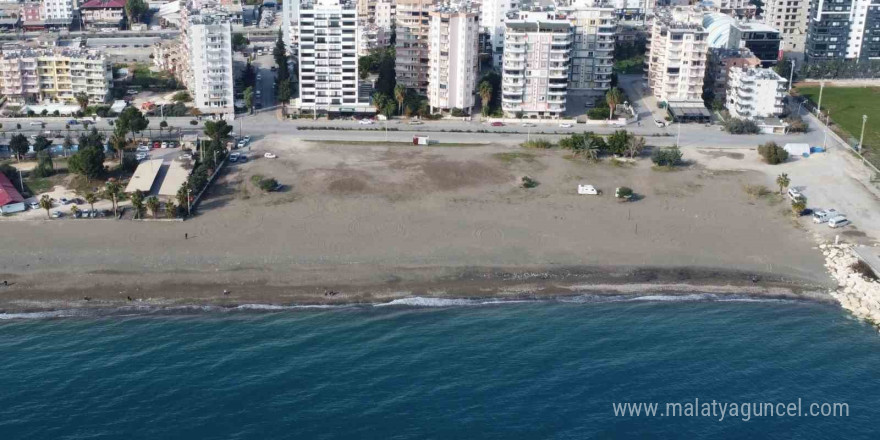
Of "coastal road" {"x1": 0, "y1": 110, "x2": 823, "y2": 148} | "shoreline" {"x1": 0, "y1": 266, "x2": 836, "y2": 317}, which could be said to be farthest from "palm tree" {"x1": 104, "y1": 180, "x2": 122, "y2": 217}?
"coastal road" {"x1": 0, "y1": 110, "x2": 823, "y2": 148}

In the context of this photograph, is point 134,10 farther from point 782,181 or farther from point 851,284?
point 851,284

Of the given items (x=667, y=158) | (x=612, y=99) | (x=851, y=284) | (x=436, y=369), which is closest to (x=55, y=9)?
(x=612, y=99)

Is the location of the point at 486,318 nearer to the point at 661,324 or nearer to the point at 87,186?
the point at 661,324

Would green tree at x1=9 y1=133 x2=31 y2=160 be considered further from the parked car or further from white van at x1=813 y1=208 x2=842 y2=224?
the parked car

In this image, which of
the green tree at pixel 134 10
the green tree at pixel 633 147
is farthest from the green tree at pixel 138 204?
the green tree at pixel 134 10

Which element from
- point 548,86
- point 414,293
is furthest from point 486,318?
point 548,86

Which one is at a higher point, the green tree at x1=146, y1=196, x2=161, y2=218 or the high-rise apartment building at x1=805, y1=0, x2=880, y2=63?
the high-rise apartment building at x1=805, y1=0, x2=880, y2=63

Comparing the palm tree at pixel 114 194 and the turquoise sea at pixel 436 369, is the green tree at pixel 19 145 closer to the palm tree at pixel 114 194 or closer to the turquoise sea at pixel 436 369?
the palm tree at pixel 114 194

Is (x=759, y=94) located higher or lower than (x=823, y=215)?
higher
